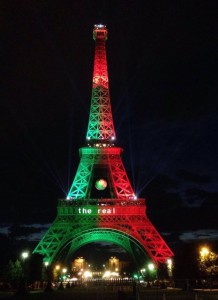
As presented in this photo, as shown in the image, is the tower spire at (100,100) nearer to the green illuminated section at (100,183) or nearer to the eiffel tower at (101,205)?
the eiffel tower at (101,205)

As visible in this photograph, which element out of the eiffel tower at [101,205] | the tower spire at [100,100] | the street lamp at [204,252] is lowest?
the street lamp at [204,252]

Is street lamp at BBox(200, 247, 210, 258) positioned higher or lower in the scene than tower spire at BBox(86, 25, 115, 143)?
lower

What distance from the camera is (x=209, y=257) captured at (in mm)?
54031

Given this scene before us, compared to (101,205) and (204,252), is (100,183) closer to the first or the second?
(101,205)

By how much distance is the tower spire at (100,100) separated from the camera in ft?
264

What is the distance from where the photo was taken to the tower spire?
80562mm

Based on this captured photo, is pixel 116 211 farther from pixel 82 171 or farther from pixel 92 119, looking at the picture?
pixel 92 119

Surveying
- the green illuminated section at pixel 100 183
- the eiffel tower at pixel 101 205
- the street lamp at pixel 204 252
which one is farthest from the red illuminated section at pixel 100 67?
the street lamp at pixel 204 252

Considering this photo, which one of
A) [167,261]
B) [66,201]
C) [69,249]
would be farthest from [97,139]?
[167,261]

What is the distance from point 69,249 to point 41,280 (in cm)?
1579

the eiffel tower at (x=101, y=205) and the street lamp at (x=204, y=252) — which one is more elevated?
the eiffel tower at (x=101, y=205)

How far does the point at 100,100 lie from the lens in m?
83.4

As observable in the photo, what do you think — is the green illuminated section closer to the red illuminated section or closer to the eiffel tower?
the eiffel tower

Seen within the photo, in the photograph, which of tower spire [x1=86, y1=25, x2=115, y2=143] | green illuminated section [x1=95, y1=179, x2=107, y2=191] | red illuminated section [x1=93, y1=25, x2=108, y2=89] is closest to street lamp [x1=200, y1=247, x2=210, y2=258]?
tower spire [x1=86, y1=25, x2=115, y2=143]
